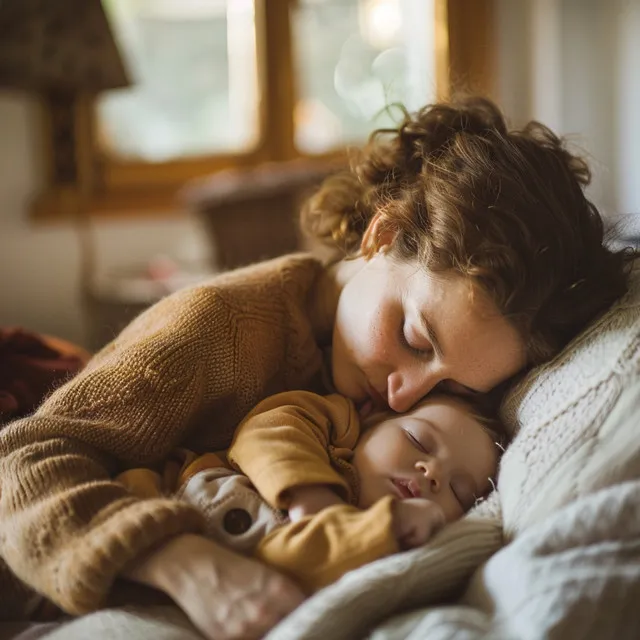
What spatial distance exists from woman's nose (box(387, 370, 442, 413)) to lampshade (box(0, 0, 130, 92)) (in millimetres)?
2158

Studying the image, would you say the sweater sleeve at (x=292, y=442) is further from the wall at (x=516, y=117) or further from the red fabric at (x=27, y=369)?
the wall at (x=516, y=117)

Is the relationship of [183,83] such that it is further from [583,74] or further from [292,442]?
[292,442]

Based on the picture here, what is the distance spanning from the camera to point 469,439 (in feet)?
2.85

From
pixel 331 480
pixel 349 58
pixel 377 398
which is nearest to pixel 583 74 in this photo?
pixel 349 58

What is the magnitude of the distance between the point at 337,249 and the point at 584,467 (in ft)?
1.89

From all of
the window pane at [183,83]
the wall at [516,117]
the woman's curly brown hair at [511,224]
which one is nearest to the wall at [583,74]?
the wall at [516,117]

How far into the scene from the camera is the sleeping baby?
27.7 inches

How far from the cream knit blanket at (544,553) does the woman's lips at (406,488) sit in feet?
0.22

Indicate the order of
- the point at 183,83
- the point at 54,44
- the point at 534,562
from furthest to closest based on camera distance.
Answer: the point at 183,83, the point at 54,44, the point at 534,562

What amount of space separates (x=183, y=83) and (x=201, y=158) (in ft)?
1.17

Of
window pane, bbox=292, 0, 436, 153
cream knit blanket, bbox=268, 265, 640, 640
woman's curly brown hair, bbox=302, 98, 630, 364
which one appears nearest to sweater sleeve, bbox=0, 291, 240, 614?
cream knit blanket, bbox=268, 265, 640, 640

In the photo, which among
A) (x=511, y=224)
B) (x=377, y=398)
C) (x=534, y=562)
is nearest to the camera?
(x=534, y=562)

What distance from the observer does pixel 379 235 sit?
3.32 ft

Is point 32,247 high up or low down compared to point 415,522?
down
